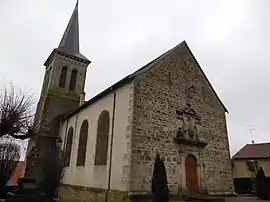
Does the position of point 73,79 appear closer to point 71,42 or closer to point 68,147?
point 71,42

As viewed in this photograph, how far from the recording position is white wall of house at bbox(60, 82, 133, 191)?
35.0 feet

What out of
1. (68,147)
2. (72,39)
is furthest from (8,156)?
(72,39)

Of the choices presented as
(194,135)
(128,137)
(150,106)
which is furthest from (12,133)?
(194,135)

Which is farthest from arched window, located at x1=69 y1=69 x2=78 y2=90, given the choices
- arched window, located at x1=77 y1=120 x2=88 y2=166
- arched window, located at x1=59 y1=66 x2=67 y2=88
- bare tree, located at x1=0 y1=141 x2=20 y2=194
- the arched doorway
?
the arched doorway

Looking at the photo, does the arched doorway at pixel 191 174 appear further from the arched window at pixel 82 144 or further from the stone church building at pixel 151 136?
the arched window at pixel 82 144

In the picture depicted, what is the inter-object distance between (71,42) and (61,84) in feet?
20.6

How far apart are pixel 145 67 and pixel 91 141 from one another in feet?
18.8

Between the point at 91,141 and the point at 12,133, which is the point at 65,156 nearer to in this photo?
the point at 91,141

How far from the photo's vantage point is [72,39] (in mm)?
28188

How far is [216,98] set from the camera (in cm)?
1609

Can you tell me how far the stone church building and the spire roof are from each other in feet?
37.8

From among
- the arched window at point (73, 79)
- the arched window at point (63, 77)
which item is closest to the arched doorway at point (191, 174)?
the arched window at point (73, 79)

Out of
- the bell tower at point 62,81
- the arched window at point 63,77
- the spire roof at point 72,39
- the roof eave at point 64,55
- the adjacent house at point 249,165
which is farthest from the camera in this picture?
the spire roof at point 72,39

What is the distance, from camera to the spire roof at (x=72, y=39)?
87.6 feet
